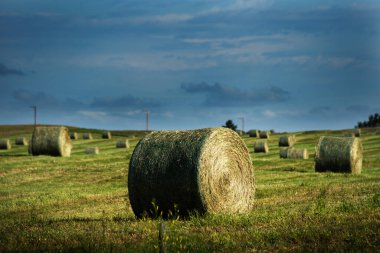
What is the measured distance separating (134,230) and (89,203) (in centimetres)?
835

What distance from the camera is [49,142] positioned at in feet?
137

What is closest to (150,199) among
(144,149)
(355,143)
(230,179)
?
(144,149)

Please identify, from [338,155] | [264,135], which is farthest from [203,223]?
[264,135]

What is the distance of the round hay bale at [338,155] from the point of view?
3092 centimetres

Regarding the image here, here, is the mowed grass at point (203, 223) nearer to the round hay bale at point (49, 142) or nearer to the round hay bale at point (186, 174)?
the round hay bale at point (186, 174)

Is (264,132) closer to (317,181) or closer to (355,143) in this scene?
(355,143)

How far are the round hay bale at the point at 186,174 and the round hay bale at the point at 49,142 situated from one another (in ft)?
90.8

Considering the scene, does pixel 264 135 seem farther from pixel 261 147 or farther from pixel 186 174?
pixel 186 174

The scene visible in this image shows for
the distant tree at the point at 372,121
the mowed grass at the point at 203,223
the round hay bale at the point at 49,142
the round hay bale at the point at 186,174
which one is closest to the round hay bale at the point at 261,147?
the round hay bale at the point at 49,142

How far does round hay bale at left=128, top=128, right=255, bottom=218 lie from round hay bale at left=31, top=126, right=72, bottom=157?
27.7 m

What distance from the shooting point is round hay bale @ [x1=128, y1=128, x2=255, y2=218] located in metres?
13.8

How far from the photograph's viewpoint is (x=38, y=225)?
13852mm

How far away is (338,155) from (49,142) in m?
19.8

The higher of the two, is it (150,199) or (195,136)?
(195,136)
